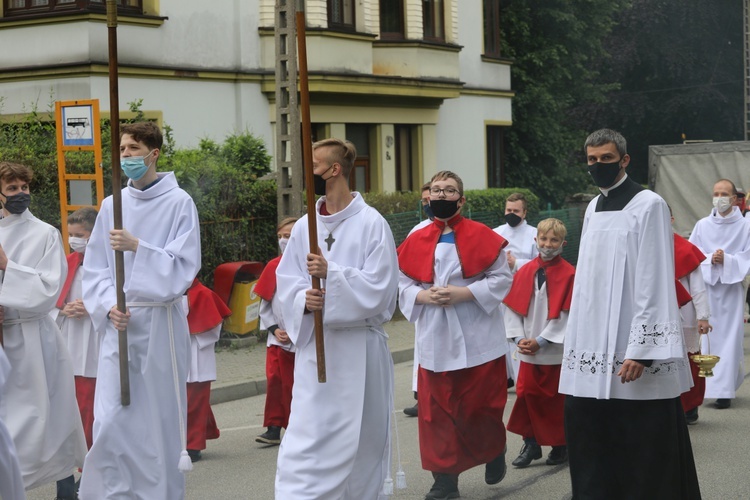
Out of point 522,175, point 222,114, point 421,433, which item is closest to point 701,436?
point 421,433

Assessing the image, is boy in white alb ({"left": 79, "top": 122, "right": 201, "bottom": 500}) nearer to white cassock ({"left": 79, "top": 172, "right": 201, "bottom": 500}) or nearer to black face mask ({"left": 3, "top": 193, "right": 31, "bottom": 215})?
white cassock ({"left": 79, "top": 172, "right": 201, "bottom": 500})

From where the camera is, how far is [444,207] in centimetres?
799

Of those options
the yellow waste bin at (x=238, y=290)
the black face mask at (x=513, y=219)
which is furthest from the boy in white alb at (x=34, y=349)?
the yellow waste bin at (x=238, y=290)

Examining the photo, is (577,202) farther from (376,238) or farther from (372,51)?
(376,238)

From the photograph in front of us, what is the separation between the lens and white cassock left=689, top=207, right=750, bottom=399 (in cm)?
1189

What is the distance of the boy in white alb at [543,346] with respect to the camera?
28.5 ft

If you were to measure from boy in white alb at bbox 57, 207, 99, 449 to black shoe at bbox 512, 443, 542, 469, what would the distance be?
2.89 meters

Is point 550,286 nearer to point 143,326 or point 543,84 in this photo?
point 143,326

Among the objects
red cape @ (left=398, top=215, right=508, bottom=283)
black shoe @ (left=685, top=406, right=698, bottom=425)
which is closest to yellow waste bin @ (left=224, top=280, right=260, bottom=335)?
black shoe @ (left=685, top=406, right=698, bottom=425)

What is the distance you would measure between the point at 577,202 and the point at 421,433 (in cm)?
2311

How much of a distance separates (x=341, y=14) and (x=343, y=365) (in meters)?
18.2

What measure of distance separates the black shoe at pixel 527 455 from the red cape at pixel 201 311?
8.21 feet

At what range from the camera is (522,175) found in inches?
1345

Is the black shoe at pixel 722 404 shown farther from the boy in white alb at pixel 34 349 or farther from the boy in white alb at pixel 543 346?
the boy in white alb at pixel 34 349
